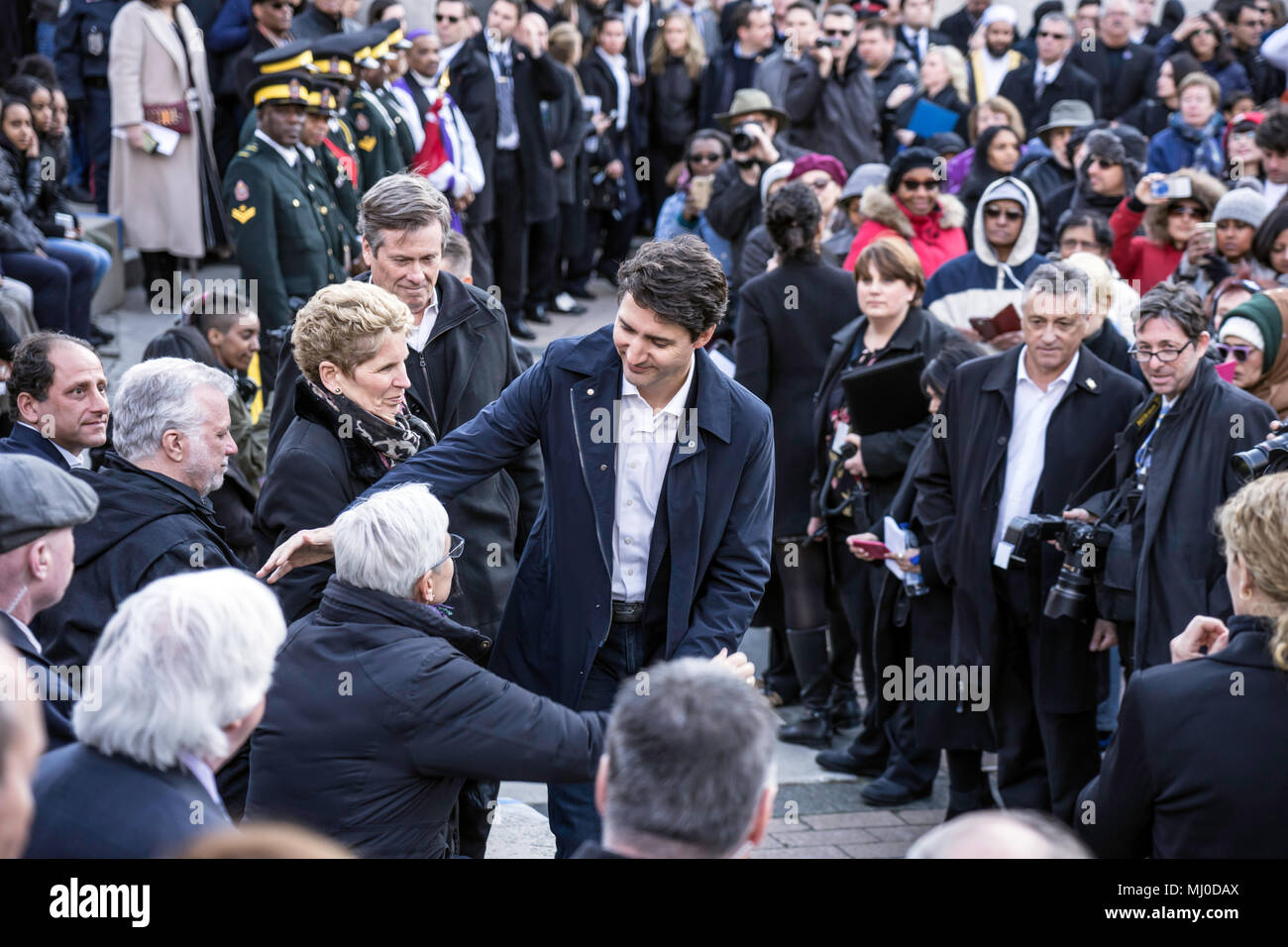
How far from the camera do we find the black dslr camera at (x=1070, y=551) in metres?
4.84

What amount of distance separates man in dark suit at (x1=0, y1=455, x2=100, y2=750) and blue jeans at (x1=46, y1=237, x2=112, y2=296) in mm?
5739

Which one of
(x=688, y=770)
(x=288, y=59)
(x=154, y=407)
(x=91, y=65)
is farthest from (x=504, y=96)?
(x=688, y=770)

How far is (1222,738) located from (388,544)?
5.51 feet

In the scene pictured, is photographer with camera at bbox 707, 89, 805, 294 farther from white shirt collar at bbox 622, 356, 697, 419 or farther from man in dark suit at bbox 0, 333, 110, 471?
white shirt collar at bbox 622, 356, 697, 419

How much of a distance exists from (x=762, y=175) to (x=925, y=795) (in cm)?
408

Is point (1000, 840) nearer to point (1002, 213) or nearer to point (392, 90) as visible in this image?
point (1002, 213)

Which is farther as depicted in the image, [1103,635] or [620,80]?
[620,80]

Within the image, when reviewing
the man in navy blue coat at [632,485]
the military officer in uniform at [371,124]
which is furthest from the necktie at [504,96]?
the man in navy blue coat at [632,485]

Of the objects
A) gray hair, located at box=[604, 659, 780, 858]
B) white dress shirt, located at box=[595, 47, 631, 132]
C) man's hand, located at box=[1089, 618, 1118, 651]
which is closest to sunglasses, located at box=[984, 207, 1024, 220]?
man's hand, located at box=[1089, 618, 1118, 651]

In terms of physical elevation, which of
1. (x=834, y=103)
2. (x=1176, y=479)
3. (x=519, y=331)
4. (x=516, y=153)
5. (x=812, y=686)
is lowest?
(x=812, y=686)

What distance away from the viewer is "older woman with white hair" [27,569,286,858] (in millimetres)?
A: 2256

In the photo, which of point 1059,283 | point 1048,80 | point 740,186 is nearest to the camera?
point 1059,283

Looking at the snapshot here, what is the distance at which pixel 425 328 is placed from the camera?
445cm

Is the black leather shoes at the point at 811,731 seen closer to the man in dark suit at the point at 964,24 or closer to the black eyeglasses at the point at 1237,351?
the black eyeglasses at the point at 1237,351
